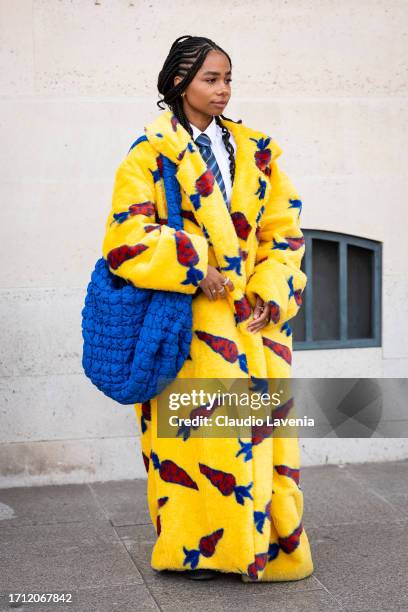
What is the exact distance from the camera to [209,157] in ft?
11.9

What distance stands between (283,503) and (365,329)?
6.78ft

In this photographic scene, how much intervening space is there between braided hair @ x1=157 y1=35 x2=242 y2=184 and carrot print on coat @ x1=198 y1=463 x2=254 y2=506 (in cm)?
109

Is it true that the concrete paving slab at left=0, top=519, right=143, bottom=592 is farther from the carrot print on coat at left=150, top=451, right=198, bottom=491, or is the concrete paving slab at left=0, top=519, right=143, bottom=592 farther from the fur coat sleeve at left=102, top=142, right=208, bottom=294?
the fur coat sleeve at left=102, top=142, right=208, bottom=294

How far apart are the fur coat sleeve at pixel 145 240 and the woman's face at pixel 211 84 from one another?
26cm

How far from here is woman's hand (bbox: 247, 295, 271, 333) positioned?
3541mm

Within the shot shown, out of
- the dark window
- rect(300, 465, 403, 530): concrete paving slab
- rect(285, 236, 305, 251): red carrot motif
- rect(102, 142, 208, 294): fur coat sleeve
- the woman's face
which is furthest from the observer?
the dark window

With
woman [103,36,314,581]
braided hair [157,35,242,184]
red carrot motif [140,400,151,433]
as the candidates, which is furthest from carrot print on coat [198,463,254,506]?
braided hair [157,35,242,184]

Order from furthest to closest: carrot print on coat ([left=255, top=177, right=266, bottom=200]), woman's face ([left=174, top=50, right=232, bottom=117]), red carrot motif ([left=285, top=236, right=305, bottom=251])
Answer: red carrot motif ([left=285, top=236, right=305, bottom=251]), carrot print on coat ([left=255, top=177, right=266, bottom=200]), woman's face ([left=174, top=50, right=232, bottom=117])

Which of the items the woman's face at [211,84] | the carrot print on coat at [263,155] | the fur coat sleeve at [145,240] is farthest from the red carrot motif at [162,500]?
the woman's face at [211,84]

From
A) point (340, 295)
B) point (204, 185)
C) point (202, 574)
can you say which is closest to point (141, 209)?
point (204, 185)

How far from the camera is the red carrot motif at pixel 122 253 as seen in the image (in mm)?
3396

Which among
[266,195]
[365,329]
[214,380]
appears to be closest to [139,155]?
[266,195]

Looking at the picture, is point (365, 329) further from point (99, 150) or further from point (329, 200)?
point (99, 150)

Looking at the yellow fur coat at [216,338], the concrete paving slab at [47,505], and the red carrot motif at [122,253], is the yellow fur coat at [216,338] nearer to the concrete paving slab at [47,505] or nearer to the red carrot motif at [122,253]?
the red carrot motif at [122,253]
